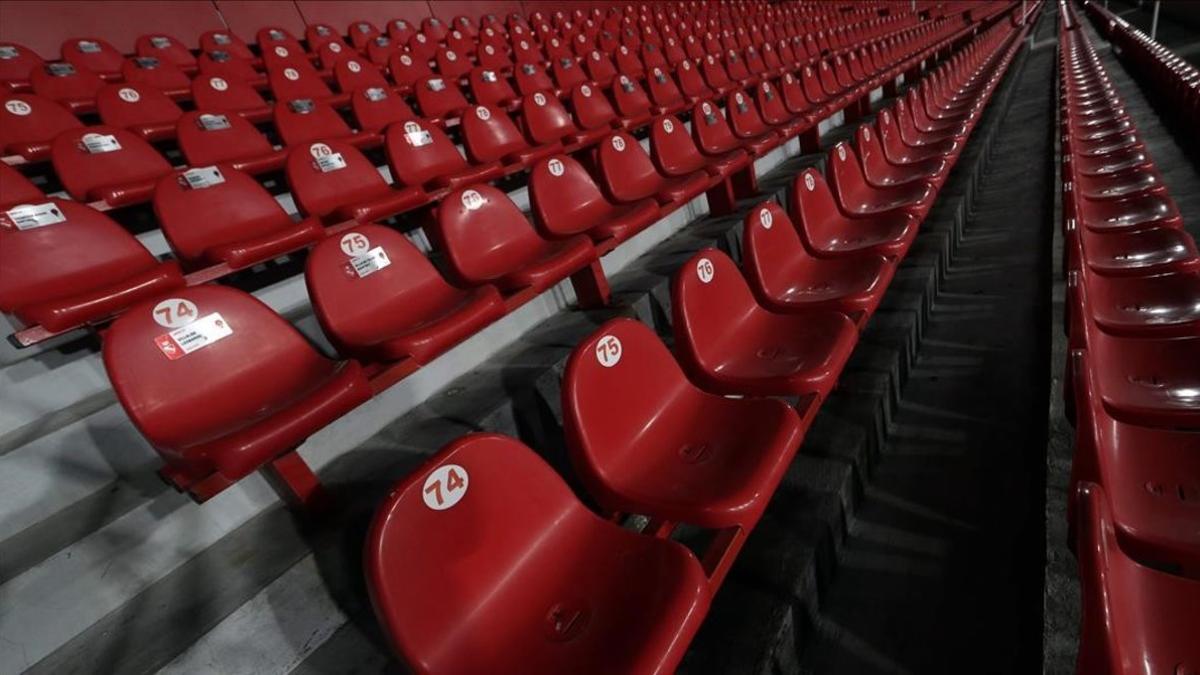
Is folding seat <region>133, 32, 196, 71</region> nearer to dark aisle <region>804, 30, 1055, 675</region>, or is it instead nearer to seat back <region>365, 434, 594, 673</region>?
seat back <region>365, 434, 594, 673</region>

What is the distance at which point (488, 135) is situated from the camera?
212cm

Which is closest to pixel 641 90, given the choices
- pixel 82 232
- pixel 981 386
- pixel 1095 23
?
pixel 981 386

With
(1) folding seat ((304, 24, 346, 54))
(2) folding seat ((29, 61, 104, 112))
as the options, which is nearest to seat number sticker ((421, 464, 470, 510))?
(2) folding seat ((29, 61, 104, 112))

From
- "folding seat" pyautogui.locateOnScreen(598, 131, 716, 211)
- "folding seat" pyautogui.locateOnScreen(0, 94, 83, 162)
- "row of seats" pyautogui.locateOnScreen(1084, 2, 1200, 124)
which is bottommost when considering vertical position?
"row of seats" pyautogui.locateOnScreen(1084, 2, 1200, 124)

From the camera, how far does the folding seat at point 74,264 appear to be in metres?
0.96

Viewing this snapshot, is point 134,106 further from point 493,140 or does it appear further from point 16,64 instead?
point 493,140

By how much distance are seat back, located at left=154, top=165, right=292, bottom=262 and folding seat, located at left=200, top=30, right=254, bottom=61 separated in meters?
2.33

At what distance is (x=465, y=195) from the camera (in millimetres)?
1421

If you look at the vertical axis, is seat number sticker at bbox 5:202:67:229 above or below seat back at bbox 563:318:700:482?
above

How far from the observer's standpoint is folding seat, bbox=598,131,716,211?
5.80 feet

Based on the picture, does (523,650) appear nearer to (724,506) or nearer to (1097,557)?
(724,506)

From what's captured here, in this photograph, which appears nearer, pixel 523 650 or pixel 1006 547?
pixel 523 650

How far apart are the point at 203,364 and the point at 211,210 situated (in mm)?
580

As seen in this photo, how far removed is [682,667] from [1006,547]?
0.62 metres
